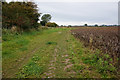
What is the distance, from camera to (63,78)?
10.5 ft

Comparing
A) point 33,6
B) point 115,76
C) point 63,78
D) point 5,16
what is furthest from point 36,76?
point 33,6

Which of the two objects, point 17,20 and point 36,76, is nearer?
point 36,76

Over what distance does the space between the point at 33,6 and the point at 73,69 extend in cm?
1985

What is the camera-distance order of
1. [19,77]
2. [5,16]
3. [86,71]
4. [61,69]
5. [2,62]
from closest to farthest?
[19,77], [86,71], [61,69], [2,62], [5,16]

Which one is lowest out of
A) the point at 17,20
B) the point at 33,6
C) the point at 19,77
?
the point at 19,77

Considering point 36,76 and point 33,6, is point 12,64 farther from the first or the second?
point 33,6

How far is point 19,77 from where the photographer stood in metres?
3.31

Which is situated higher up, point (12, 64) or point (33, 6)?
point (33, 6)

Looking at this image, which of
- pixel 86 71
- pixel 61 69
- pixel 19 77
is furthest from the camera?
pixel 61 69

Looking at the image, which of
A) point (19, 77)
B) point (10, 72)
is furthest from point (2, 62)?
point (19, 77)

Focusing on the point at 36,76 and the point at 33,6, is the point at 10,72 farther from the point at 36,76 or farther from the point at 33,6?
the point at 33,6

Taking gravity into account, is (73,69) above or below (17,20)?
below

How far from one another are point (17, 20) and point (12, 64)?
10924mm

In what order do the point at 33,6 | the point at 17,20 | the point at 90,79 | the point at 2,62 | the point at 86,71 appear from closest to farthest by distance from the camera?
the point at 90,79 → the point at 86,71 → the point at 2,62 → the point at 17,20 → the point at 33,6
